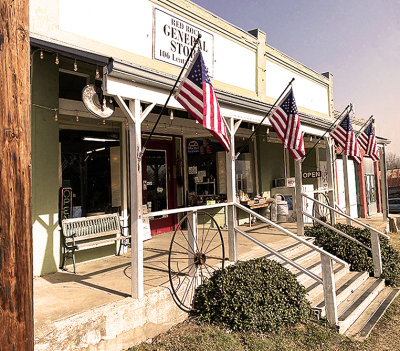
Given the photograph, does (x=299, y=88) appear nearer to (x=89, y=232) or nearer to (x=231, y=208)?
(x=231, y=208)

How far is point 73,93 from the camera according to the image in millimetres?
6227

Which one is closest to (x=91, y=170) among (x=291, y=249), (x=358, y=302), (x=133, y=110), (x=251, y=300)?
(x=133, y=110)

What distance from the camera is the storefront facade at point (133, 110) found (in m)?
5.09

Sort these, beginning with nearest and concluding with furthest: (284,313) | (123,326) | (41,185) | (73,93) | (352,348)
→ 1. (123,326)
2. (352,348)
3. (284,313)
4. (41,185)
5. (73,93)

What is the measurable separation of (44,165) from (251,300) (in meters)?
3.95

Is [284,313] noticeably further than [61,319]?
Yes

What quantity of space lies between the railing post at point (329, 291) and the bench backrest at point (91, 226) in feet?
12.7

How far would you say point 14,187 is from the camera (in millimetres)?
1818

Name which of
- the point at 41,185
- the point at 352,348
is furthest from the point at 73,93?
the point at 352,348

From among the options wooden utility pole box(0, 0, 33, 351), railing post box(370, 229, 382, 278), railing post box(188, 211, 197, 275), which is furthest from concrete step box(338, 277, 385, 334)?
wooden utility pole box(0, 0, 33, 351)

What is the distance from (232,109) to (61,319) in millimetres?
4836

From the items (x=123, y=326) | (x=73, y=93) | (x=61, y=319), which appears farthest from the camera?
(x=73, y=93)

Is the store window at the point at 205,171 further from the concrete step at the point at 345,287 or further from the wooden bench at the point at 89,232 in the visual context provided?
the concrete step at the point at 345,287

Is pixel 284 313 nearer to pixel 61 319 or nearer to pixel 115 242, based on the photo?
pixel 61 319
